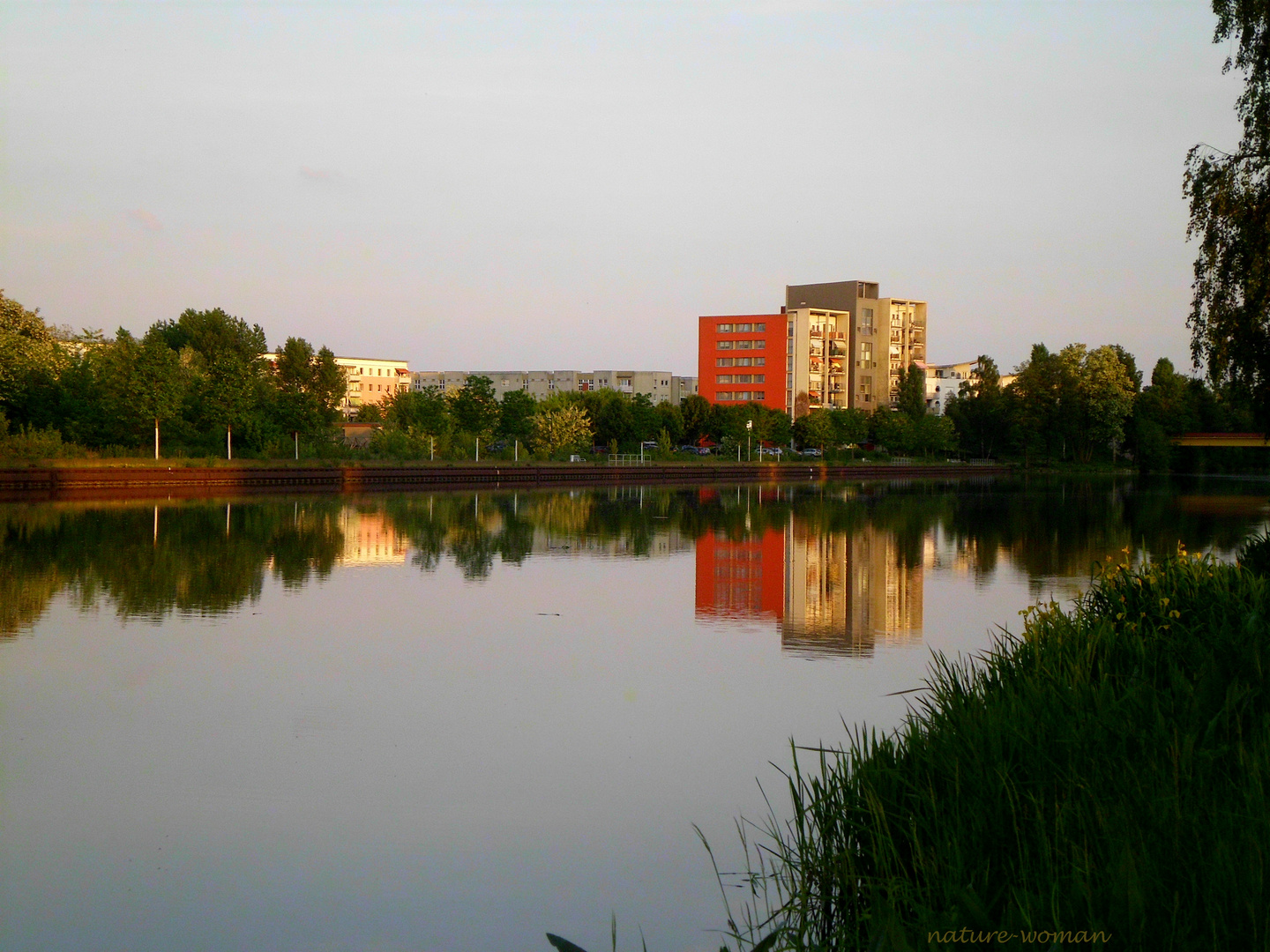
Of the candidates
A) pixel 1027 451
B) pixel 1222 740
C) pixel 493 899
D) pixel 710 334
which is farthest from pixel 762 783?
pixel 710 334

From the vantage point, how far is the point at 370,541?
25.1 m

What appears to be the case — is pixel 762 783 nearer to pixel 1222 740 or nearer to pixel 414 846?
pixel 414 846

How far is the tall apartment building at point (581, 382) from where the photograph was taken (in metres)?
161

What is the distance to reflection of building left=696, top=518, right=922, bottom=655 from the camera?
46.2ft

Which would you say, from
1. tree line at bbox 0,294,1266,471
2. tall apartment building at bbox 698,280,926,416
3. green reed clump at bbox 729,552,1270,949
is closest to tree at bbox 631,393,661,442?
tree line at bbox 0,294,1266,471

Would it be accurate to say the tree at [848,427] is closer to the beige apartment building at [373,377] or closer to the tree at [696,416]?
the tree at [696,416]

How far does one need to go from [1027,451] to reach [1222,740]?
10383 cm

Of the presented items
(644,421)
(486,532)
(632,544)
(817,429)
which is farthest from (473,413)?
(632,544)

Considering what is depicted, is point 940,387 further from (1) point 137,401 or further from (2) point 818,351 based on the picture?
(1) point 137,401

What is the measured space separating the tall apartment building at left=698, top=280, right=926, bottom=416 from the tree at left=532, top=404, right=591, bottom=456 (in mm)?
43759

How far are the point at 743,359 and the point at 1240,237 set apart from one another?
9893 cm

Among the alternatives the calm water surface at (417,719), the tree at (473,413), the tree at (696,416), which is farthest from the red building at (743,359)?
the calm water surface at (417,719)

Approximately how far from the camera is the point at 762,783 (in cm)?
791

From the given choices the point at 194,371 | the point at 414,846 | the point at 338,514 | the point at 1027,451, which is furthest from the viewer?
the point at 1027,451
